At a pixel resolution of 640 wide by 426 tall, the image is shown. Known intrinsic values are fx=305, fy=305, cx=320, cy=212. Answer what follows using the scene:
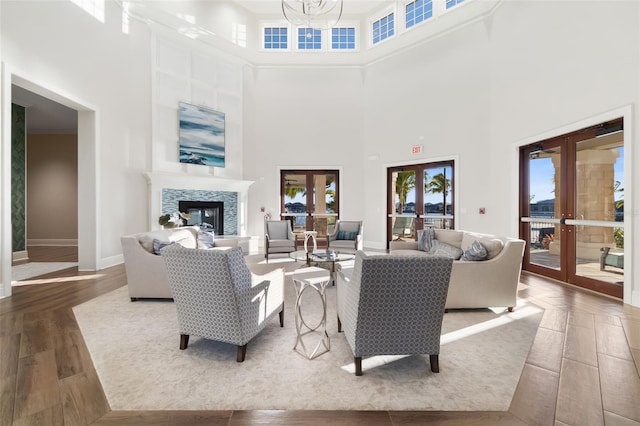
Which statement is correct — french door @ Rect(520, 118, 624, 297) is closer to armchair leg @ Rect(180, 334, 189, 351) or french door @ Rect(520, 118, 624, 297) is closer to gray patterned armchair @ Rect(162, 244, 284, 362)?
A: gray patterned armchair @ Rect(162, 244, 284, 362)

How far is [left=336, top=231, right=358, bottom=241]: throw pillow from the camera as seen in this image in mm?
7020

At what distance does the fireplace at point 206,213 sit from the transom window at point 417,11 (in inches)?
272

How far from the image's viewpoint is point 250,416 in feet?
5.87

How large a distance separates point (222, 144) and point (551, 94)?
23.4ft

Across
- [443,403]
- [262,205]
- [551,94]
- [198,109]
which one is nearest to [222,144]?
[198,109]

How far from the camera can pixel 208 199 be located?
8.12 m

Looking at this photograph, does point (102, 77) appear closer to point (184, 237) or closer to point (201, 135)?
point (201, 135)

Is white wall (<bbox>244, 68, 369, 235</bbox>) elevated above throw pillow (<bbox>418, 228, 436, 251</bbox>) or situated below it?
above

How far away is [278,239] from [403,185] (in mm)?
3738

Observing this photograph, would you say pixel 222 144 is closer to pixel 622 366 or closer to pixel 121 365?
pixel 121 365

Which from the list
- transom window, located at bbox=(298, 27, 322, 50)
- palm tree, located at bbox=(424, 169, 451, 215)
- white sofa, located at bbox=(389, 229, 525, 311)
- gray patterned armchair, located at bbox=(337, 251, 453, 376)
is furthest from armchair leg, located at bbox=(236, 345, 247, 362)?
transom window, located at bbox=(298, 27, 322, 50)

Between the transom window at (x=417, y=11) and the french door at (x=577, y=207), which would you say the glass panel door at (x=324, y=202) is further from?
the french door at (x=577, y=207)

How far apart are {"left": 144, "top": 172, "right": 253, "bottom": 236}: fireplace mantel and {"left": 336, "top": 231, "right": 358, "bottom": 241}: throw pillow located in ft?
9.64

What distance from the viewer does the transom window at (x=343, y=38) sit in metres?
8.89
